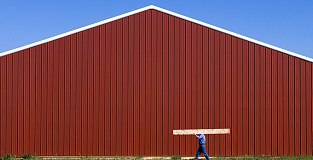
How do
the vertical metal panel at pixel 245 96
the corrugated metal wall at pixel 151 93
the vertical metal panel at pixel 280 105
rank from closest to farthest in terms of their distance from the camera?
the corrugated metal wall at pixel 151 93 < the vertical metal panel at pixel 245 96 < the vertical metal panel at pixel 280 105

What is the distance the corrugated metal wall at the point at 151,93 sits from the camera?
2234 cm

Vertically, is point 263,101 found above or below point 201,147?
above

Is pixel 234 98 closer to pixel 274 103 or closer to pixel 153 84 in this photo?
pixel 274 103

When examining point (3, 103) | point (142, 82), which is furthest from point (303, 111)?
point (3, 103)

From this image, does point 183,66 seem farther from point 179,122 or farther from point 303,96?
point 303,96

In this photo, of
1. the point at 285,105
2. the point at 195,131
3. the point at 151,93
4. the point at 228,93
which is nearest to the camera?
the point at 195,131

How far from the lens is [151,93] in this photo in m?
22.5

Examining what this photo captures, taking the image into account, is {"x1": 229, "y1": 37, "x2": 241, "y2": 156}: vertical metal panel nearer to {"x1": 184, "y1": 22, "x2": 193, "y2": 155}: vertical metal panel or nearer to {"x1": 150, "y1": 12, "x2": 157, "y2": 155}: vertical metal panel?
{"x1": 184, "y1": 22, "x2": 193, "y2": 155}: vertical metal panel

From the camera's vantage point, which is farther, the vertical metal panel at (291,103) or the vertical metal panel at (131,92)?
the vertical metal panel at (291,103)

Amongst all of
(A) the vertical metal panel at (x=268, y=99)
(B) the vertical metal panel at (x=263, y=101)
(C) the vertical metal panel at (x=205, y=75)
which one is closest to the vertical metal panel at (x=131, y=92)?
(C) the vertical metal panel at (x=205, y=75)

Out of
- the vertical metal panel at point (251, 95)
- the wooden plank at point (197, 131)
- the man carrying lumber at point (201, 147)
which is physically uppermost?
the vertical metal panel at point (251, 95)

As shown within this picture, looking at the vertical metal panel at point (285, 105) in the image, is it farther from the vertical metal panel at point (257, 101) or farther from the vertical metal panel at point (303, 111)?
the vertical metal panel at point (257, 101)

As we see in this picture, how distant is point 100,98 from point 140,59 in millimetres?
2793

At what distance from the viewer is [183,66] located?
2255cm
